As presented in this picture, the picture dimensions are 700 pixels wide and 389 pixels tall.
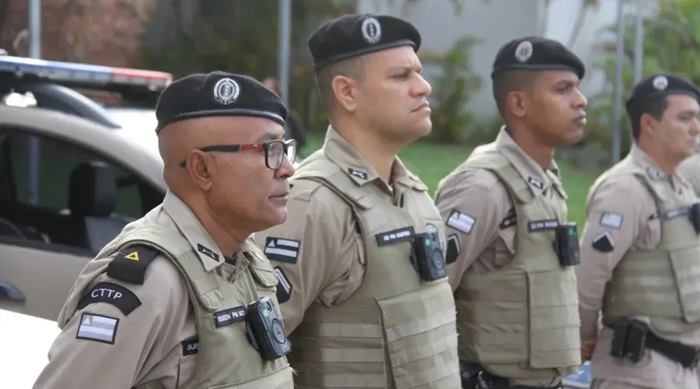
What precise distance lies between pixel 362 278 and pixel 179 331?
1.08 m

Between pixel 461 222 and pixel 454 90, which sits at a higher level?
pixel 461 222

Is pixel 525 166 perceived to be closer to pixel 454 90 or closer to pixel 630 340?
pixel 630 340

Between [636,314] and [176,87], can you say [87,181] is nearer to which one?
[636,314]

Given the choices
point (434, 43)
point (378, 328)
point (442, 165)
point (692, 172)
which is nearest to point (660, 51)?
point (434, 43)

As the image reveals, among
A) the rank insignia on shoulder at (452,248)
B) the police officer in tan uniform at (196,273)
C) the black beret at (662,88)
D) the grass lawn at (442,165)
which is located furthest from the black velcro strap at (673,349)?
the grass lawn at (442,165)

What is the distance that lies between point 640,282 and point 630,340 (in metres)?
0.25

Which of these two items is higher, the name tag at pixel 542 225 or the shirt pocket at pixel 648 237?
the name tag at pixel 542 225

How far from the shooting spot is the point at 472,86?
15203mm

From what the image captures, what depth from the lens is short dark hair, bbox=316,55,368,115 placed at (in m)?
4.00

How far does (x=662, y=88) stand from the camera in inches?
232

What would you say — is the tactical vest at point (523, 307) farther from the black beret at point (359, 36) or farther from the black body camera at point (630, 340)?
the black beret at point (359, 36)

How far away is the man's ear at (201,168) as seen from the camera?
9.48ft

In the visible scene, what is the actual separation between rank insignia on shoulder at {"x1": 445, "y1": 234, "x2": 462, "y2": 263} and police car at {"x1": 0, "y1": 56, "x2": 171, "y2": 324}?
4.28 ft

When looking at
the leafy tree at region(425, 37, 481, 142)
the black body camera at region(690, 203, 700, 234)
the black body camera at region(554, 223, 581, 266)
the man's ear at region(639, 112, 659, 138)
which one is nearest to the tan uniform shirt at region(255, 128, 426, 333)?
the black body camera at region(554, 223, 581, 266)
